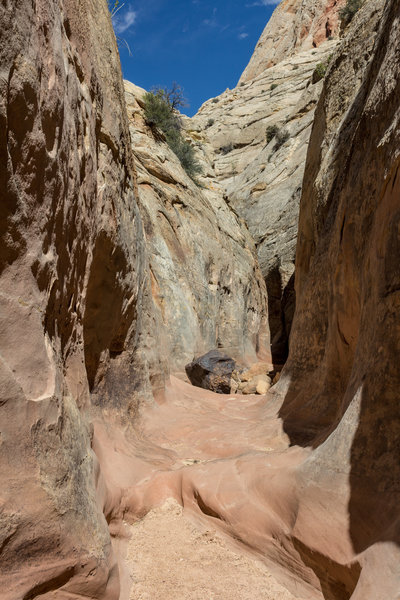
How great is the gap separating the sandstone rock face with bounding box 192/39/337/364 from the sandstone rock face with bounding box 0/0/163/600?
1153 centimetres

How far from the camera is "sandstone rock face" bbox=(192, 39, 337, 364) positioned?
48.3 feet

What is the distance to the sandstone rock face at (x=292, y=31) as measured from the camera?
35881mm

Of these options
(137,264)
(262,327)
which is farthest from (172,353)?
(262,327)

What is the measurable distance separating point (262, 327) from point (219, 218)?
4473 millimetres

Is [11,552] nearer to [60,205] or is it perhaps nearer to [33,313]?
[33,313]

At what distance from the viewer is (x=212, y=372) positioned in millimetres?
8180

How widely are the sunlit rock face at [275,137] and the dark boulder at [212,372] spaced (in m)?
5.68

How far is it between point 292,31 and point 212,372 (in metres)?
45.4

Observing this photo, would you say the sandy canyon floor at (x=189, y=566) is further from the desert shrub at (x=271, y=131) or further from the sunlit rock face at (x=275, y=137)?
the desert shrub at (x=271, y=131)

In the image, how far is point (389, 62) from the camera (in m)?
3.46

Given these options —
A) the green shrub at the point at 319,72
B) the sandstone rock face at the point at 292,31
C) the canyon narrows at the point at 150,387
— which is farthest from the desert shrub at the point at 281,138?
the sandstone rock face at the point at 292,31


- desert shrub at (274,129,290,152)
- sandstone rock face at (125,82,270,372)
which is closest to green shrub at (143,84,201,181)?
sandstone rock face at (125,82,270,372)

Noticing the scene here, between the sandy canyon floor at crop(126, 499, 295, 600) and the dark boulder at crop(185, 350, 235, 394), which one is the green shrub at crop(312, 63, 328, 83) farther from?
the sandy canyon floor at crop(126, 499, 295, 600)

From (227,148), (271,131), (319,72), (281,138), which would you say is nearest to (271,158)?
(281,138)
